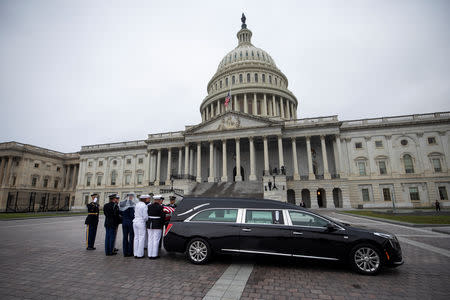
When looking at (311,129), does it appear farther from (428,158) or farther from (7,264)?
(7,264)

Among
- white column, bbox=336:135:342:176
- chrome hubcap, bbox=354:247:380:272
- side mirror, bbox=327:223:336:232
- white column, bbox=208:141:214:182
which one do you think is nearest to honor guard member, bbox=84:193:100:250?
side mirror, bbox=327:223:336:232

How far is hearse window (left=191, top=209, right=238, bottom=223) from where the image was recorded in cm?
657

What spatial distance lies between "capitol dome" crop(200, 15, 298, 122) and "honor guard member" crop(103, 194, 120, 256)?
4330cm

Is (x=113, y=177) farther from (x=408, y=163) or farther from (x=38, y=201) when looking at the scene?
(x=408, y=163)

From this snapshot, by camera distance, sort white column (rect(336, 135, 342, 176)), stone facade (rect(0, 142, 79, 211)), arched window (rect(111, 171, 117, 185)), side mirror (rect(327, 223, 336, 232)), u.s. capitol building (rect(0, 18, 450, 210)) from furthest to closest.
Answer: arched window (rect(111, 171, 117, 185)) → stone facade (rect(0, 142, 79, 211)) → white column (rect(336, 135, 342, 176)) → u.s. capitol building (rect(0, 18, 450, 210)) → side mirror (rect(327, 223, 336, 232))

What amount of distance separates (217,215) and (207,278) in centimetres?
181

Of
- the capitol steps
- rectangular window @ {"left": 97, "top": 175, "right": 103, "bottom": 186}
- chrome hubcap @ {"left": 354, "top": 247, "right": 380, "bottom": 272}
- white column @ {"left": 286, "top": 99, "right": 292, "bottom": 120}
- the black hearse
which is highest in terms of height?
white column @ {"left": 286, "top": 99, "right": 292, "bottom": 120}

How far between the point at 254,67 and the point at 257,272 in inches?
2237

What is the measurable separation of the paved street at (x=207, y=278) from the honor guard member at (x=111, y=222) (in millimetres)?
370

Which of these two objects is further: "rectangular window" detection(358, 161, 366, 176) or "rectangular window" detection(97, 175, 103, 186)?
"rectangular window" detection(97, 175, 103, 186)

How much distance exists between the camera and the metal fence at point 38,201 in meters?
43.4

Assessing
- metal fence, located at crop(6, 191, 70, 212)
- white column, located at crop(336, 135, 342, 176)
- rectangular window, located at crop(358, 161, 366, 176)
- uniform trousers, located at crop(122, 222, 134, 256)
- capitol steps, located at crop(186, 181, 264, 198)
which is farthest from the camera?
metal fence, located at crop(6, 191, 70, 212)

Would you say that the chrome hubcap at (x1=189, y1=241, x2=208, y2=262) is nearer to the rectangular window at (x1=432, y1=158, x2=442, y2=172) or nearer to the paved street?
the paved street

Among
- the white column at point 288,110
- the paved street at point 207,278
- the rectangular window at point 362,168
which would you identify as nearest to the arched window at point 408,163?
the rectangular window at point 362,168
